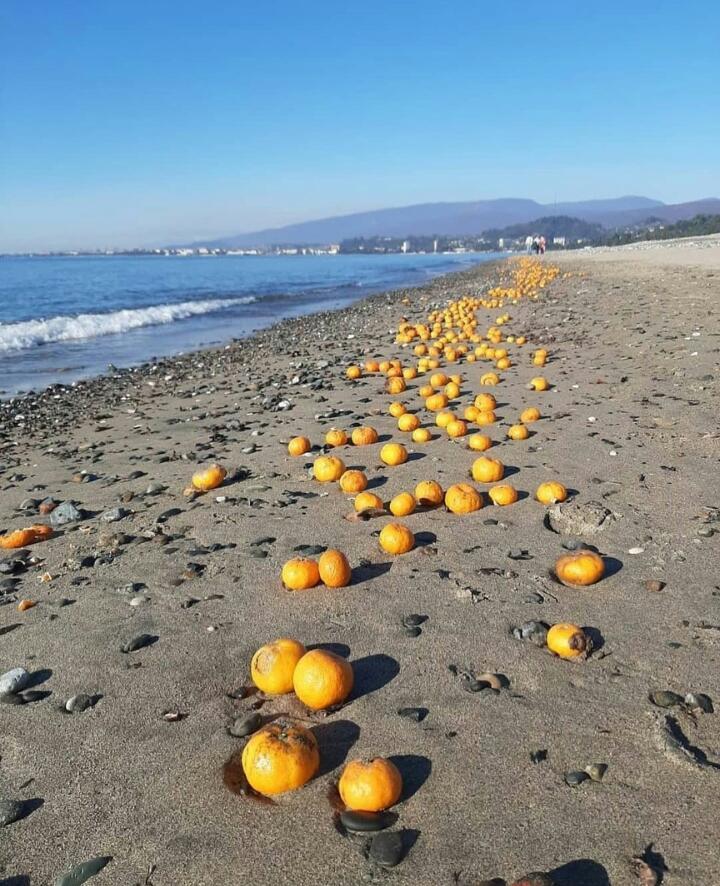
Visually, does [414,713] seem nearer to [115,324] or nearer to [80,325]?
[80,325]

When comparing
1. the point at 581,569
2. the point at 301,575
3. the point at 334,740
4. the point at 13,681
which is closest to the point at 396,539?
the point at 301,575

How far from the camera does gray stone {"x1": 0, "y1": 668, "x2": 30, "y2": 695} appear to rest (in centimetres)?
394

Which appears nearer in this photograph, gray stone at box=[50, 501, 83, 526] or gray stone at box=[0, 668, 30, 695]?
gray stone at box=[0, 668, 30, 695]

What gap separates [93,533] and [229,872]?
4.25 metres

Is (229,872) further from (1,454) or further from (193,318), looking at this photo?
(193,318)

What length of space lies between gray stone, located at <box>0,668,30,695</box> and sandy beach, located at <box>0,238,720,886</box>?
4.4 inches

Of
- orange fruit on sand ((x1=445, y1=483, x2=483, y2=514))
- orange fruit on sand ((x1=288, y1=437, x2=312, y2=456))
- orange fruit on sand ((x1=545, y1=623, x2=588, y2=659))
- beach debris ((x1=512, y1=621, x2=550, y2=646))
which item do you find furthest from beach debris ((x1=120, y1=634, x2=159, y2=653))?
orange fruit on sand ((x1=288, y1=437, x2=312, y2=456))

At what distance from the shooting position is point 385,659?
404cm

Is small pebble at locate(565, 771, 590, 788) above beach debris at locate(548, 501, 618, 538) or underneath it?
underneath

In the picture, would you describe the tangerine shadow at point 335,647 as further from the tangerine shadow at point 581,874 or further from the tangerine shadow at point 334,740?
the tangerine shadow at point 581,874

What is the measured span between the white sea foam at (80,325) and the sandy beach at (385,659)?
17435mm

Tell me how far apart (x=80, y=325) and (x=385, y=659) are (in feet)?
88.4

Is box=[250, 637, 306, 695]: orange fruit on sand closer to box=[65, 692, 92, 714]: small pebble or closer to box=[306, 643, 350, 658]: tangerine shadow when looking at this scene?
box=[306, 643, 350, 658]: tangerine shadow

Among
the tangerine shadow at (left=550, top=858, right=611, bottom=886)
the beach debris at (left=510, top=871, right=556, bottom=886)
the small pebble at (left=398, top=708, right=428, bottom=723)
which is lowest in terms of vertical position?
the small pebble at (left=398, top=708, right=428, bottom=723)
